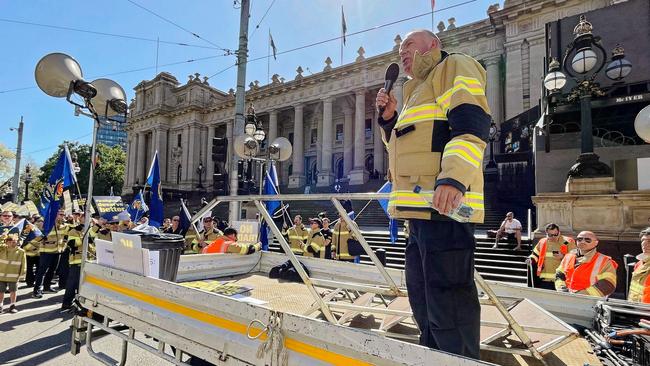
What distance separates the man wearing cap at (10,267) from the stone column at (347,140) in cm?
2930

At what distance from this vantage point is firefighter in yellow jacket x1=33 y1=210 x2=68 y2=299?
340 inches

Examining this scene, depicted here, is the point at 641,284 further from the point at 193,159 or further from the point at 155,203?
the point at 193,159

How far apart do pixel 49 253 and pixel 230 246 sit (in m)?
6.10

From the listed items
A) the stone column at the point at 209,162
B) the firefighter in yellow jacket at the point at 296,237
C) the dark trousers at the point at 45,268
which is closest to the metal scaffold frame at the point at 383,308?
the firefighter in yellow jacket at the point at 296,237

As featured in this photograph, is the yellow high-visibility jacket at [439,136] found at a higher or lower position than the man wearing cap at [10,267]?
higher

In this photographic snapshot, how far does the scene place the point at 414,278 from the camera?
6.96 ft

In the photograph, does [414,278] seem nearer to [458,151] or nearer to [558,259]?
[458,151]

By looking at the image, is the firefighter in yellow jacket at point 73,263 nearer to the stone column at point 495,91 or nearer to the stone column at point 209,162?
the stone column at point 495,91

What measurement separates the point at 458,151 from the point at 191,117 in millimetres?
53044

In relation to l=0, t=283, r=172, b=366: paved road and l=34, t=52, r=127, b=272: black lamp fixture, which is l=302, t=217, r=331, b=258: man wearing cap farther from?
l=34, t=52, r=127, b=272: black lamp fixture

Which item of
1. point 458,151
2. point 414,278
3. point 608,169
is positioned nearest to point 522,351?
point 414,278

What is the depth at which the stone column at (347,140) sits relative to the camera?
3606 cm

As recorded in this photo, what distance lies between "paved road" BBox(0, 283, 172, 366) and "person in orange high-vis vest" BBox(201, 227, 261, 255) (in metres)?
1.69

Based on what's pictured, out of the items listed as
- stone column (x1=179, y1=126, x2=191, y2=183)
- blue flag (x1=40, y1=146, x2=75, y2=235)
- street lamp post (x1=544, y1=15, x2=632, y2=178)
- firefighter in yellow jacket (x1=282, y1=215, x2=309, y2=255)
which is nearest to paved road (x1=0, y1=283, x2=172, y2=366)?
blue flag (x1=40, y1=146, x2=75, y2=235)
